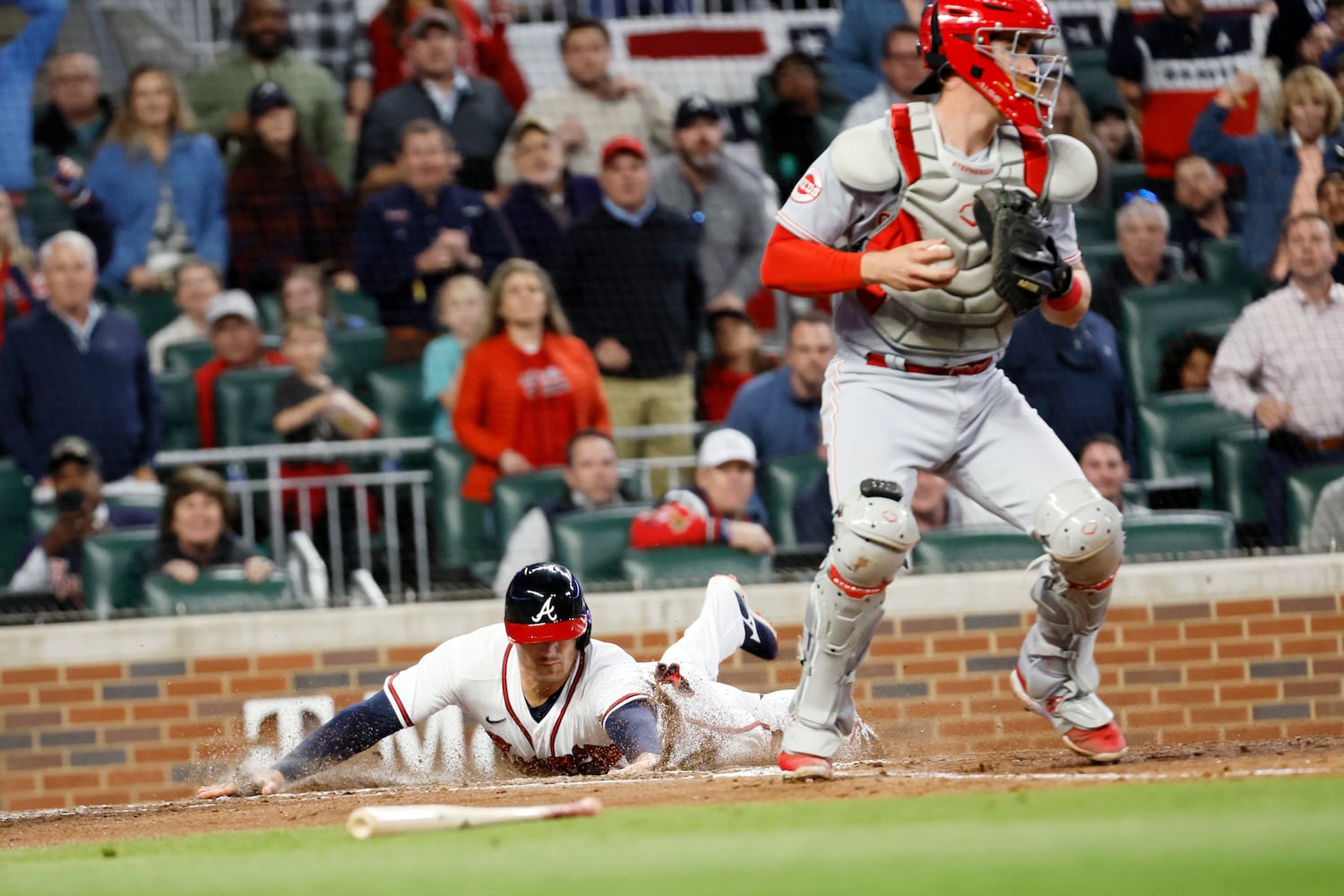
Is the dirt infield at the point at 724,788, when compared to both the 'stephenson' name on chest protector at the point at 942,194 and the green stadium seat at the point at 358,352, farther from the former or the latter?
the green stadium seat at the point at 358,352

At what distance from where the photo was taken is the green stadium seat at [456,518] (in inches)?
296

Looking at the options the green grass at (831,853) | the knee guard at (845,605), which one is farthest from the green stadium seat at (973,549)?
the green grass at (831,853)

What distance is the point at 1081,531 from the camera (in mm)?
4254

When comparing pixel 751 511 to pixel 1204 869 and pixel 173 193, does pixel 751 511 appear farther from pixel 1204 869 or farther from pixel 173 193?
pixel 1204 869

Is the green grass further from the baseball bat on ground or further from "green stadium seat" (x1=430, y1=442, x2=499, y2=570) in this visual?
"green stadium seat" (x1=430, y1=442, x2=499, y2=570)

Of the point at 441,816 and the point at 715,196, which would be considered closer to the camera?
the point at 441,816

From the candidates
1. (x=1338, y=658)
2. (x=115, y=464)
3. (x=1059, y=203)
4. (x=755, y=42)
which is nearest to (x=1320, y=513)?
(x=1338, y=658)

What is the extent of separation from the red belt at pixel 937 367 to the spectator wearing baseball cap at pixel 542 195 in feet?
12.9

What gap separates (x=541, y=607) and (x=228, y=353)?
3430 millimetres

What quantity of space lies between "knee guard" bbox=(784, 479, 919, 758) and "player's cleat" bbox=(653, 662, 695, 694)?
1.09 m

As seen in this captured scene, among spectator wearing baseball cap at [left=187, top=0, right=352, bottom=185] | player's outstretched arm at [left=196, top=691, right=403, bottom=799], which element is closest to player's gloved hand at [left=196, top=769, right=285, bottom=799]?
player's outstretched arm at [left=196, top=691, right=403, bottom=799]

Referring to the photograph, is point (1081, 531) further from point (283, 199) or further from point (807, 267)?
point (283, 199)

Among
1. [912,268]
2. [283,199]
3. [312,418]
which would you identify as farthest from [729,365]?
[912,268]

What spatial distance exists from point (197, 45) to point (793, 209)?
5.95m
